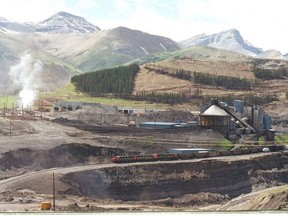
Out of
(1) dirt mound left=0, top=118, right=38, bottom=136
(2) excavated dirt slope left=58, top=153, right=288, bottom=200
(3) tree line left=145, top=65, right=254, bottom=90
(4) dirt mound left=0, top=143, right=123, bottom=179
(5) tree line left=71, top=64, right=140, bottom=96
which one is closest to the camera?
(2) excavated dirt slope left=58, top=153, right=288, bottom=200

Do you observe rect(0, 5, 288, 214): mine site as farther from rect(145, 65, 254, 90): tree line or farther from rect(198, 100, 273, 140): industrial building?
rect(145, 65, 254, 90): tree line

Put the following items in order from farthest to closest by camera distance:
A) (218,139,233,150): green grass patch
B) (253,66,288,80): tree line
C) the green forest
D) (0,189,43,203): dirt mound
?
(253,66,288,80): tree line
the green forest
(218,139,233,150): green grass patch
(0,189,43,203): dirt mound

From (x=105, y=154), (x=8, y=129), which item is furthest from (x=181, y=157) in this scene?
(x=8, y=129)

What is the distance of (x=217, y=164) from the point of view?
56781 mm

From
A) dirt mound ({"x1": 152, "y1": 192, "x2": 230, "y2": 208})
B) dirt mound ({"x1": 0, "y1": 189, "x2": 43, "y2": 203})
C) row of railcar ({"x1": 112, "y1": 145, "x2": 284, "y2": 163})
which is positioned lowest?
dirt mound ({"x1": 152, "y1": 192, "x2": 230, "y2": 208})

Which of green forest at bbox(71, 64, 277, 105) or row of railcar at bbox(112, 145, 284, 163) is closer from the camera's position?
row of railcar at bbox(112, 145, 284, 163)

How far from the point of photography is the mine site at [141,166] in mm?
42312

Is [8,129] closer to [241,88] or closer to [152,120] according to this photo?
[152,120]

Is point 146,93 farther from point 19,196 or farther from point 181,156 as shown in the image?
point 19,196

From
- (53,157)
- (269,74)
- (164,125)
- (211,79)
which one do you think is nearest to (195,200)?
(53,157)

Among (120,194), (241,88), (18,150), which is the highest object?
(241,88)

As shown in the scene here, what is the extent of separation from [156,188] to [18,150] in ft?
47.9

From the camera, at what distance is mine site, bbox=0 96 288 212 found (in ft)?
139

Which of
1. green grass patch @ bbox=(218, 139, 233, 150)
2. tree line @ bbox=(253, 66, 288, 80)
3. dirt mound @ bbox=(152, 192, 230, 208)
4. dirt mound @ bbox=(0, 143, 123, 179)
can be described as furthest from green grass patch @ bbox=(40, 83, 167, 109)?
dirt mound @ bbox=(152, 192, 230, 208)
